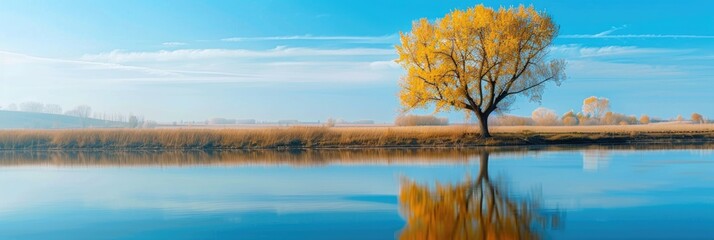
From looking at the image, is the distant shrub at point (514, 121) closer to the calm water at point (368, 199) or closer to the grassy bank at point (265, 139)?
the grassy bank at point (265, 139)

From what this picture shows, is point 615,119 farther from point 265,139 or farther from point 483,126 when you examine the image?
point 265,139

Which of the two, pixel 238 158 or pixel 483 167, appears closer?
pixel 483 167

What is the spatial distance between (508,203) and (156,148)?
26.6 metres

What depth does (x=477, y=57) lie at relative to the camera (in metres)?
36.8

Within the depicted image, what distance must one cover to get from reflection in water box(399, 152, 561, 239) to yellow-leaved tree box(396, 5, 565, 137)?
69.6 ft

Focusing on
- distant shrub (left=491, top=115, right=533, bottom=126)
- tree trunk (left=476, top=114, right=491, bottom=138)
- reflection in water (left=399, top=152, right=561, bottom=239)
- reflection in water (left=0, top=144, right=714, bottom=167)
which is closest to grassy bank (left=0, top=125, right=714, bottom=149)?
tree trunk (left=476, top=114, right=491, bottom=138)

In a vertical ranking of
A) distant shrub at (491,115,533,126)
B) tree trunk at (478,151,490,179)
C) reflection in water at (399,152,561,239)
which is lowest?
reflection in water at (399,152,561,239)

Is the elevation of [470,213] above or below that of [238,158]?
below

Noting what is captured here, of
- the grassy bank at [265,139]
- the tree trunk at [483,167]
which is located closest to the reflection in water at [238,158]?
the tree trunk at [483,167]

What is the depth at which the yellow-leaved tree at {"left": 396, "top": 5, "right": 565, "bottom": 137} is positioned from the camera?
35938 mm

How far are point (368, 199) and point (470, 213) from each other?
9.37ft

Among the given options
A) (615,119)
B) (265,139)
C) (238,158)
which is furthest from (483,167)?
(615,119)

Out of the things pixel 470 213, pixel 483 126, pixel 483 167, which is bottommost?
pixel 470 213

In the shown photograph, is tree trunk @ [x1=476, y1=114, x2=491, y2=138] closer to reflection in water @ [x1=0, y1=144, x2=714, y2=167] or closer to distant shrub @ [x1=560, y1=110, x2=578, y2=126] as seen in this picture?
reflection in water @ [x1=0, y1=144, x2=714, y2=167]
